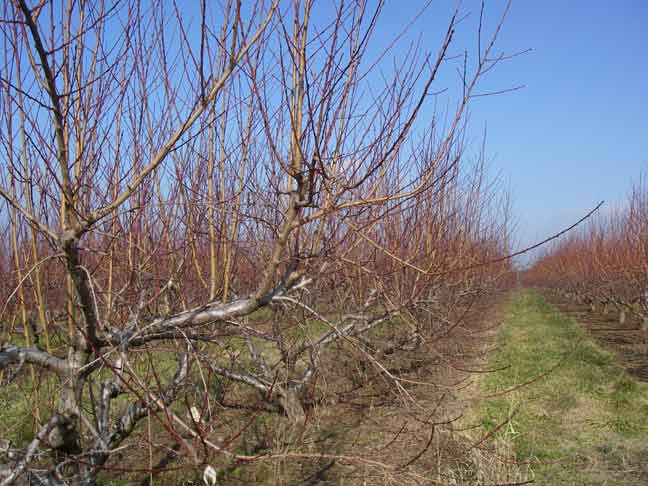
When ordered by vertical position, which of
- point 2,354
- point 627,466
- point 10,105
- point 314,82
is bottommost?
point 627,466

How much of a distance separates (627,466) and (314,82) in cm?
384

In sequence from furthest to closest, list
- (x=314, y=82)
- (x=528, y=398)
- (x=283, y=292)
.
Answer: (x=528, y=398) < (x=314, y=82) < (x=283, y=292)

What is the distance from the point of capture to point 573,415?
576 centimetres

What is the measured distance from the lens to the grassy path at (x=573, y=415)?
4.10 metres

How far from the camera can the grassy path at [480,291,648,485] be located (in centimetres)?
410

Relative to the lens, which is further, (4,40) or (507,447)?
(507,447)

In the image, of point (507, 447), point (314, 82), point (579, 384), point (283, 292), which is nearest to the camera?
point (283, 292)

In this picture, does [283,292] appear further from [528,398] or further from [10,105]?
[528,398]

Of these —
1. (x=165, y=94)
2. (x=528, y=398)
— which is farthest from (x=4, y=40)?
(x=528, y=398)

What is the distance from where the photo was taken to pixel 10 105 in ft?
8.06

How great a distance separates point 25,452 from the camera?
1.99 metres

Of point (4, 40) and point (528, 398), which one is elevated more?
point (4, 40)

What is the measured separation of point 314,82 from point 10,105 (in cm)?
141

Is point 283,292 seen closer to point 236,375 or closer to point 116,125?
point 116,125
